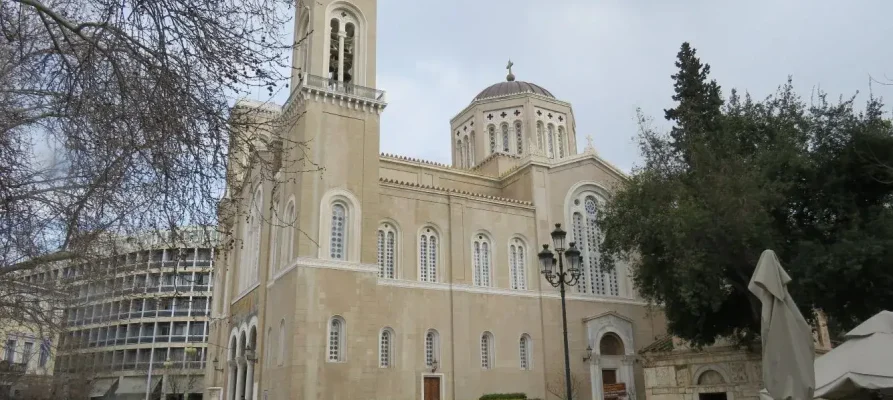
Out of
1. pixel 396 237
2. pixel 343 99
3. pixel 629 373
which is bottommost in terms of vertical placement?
pixel 629 373

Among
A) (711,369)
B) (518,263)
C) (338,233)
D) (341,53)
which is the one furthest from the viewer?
(518,263)

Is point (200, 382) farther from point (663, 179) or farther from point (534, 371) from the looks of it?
point (663, 179)

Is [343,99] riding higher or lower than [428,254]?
higher

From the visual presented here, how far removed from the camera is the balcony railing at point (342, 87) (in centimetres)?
2509

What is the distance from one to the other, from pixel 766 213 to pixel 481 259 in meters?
13.3

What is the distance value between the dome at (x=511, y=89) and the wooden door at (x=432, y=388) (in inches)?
693

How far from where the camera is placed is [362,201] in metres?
24.8

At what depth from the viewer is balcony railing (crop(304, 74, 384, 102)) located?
25.1 meters

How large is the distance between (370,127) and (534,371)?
1222 cm

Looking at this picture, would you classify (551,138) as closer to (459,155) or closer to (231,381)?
(459,155)

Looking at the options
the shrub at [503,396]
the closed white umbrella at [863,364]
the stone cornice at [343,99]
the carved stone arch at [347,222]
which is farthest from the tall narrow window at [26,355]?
the closed white umbrella at [863,364]

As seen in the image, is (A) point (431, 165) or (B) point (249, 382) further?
(A) point (431, 165)

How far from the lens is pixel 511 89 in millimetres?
37188

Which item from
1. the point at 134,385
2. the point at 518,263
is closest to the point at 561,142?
the point at 518,263
